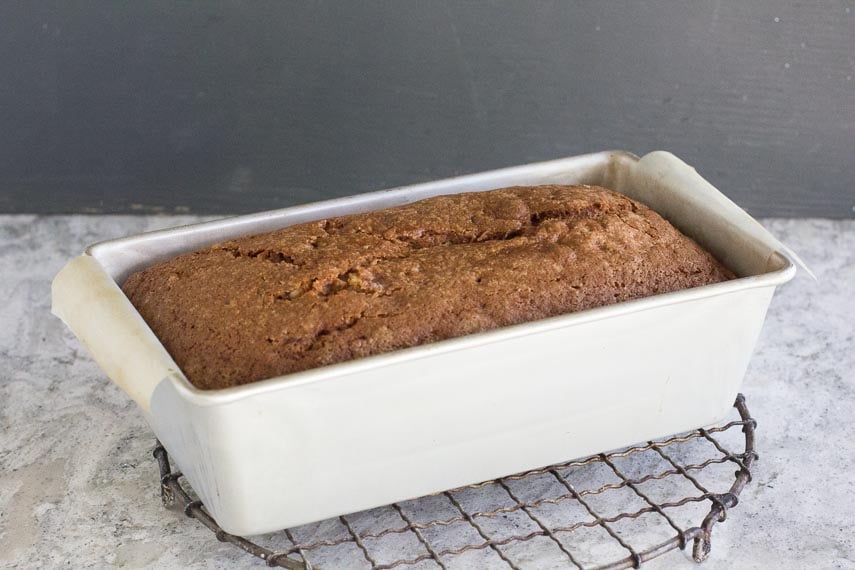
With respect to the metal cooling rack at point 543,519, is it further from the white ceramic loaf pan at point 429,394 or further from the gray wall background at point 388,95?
the gray wall background at point 388,95

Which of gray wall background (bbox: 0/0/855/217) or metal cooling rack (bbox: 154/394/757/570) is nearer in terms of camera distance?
metal cooling rack (bbox: 154/394/757/570)

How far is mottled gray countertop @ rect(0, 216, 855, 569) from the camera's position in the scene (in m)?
1.35

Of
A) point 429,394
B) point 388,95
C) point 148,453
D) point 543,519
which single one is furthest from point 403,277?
point 388,95

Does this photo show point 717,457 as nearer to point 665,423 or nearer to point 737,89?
point 665,423

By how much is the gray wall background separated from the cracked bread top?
0.70m

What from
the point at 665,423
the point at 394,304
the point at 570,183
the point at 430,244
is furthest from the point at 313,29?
the point at 665,423

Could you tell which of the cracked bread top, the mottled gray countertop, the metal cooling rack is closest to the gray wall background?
the mottled gray countertop

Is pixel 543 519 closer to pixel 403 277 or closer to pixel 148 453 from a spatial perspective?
pixel 403 277

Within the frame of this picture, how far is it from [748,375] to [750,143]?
73cm

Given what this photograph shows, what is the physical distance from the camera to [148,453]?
5.07 feet

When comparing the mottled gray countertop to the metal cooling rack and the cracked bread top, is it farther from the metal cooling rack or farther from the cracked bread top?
the cracked bread top

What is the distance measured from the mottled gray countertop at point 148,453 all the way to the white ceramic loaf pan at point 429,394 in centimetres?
13

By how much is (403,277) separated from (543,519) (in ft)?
1.25

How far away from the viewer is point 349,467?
4.09 feet
